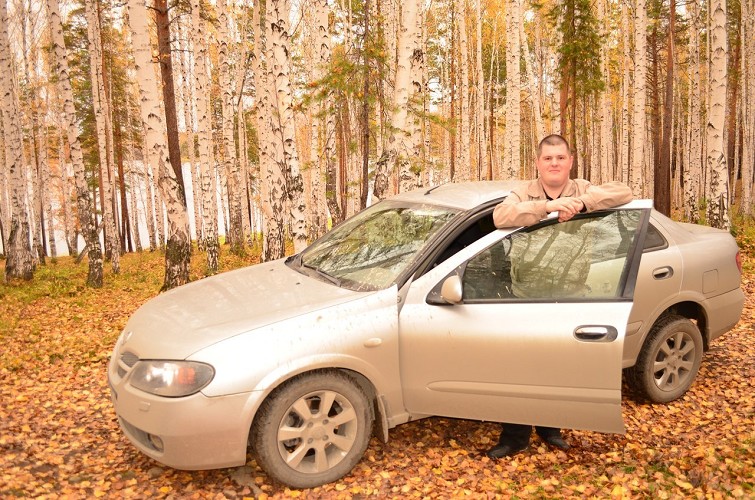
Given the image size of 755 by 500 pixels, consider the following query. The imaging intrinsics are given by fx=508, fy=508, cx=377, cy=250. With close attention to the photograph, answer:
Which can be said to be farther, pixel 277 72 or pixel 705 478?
pixel 277 72

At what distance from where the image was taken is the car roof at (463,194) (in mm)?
3791

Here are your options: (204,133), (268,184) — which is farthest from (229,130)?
(268,184)

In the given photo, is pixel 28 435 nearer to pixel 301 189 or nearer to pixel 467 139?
pixel 301 189

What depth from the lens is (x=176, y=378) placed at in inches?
114

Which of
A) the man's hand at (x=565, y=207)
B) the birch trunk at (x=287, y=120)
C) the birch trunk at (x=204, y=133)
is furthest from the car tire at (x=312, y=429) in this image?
the birch trunk at (x=204, y=133)

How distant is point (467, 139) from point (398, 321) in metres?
17.9

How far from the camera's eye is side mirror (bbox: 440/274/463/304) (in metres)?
3.09

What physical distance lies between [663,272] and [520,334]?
168 cm

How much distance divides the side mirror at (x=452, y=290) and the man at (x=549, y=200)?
576 millimetres

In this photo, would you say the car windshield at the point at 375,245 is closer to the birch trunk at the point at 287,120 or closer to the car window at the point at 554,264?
the car window at the point at 554,264

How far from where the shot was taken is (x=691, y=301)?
4.27 meters

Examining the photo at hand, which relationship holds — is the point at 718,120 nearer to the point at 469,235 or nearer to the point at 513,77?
the point at 513,77

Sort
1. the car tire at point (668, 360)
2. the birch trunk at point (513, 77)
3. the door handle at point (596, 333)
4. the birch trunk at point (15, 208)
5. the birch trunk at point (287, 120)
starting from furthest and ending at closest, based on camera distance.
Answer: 1. the birch trunk at point (513, 77)
2. the birch trunk at point (15, 208)
3. the birch trunk at point (287, 120)
4. the car tire at point (668, 360)
5. the door handle at point (596, 333)

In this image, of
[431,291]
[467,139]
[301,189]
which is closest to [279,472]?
[431,291]
